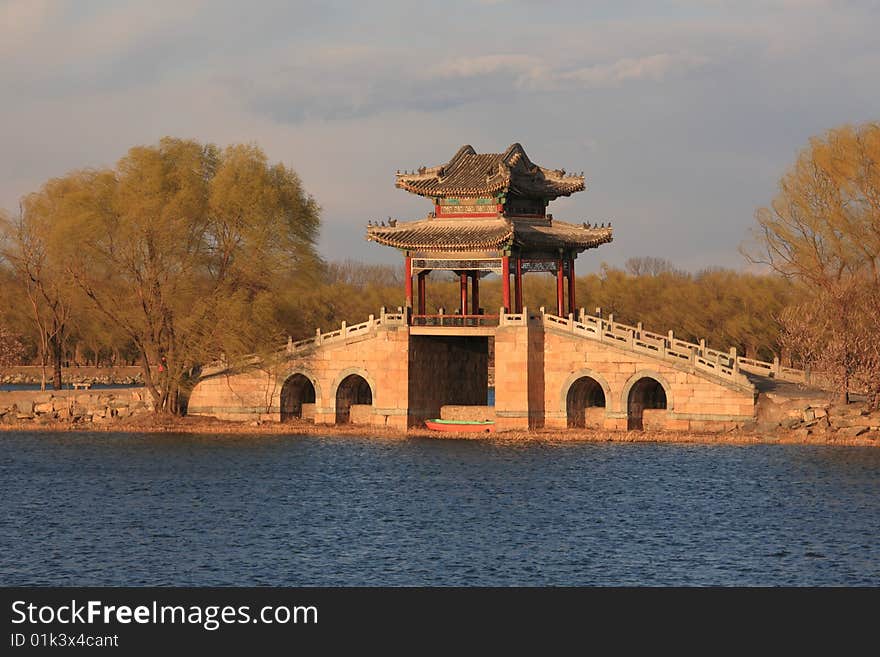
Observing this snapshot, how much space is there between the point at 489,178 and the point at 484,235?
3.14 meters

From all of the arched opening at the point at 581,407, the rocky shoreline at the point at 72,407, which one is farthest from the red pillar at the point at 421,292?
the rocky shoreline at the point at 72,407

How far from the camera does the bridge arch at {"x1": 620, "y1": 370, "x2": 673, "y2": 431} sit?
64.5m

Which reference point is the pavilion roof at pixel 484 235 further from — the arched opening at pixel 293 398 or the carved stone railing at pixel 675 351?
the arched opening at pixel 293 398

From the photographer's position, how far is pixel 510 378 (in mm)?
66625

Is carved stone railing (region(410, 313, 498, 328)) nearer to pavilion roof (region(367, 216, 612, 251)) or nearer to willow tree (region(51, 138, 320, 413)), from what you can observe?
pavilion roof (region(367, 216, 612, 251))

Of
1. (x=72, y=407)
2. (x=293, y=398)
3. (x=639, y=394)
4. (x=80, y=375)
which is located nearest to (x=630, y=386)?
(x=639, y=394)

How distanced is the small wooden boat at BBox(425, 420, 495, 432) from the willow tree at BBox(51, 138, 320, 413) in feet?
29.0

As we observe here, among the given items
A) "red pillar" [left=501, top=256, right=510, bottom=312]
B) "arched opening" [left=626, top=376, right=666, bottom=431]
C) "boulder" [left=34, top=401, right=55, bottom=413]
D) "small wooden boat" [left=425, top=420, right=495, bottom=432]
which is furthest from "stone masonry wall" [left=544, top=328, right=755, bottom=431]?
"boulder" [left=34, top=401, right=55, bottom=413]

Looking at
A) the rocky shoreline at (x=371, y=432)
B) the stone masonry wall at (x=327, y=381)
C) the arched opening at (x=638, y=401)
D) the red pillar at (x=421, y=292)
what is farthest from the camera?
the red pillar at (x=421, y=292)

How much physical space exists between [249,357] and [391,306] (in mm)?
45407

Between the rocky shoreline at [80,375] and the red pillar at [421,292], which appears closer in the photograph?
the red pillar at [421,292]

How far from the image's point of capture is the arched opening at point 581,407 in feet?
220

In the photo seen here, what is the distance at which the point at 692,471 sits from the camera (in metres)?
55.3
